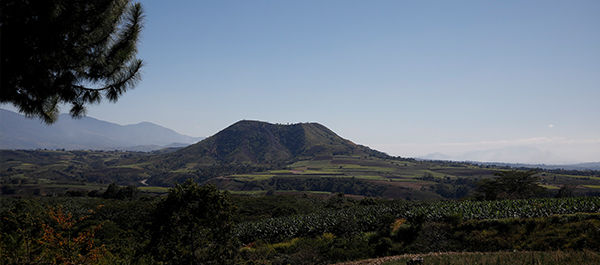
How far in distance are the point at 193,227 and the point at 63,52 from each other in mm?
6958

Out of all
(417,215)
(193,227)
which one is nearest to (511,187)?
(417,215)

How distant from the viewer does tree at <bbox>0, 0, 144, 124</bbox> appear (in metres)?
4.64

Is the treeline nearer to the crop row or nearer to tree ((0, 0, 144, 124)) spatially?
the crop row

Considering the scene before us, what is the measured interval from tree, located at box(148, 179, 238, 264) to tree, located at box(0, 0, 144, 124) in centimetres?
457

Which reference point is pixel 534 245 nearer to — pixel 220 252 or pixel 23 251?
pixel 220 252

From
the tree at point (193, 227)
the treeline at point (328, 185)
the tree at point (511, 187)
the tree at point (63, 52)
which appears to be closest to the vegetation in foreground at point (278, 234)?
the tree at point (193, 227)

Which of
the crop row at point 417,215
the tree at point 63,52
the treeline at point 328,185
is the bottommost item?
the treeline at point 328,185

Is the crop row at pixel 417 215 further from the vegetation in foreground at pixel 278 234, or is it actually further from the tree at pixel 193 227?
the tree at pixel 193 227

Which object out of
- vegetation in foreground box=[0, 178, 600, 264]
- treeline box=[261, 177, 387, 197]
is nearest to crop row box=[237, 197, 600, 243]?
vegetation in foreground box=[0, 178, 600, 264]

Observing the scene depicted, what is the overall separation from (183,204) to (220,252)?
2.22 metres

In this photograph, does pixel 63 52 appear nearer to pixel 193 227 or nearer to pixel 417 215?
pixel 193 227

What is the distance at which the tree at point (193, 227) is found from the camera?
990 cm

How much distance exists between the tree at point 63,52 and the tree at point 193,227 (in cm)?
457

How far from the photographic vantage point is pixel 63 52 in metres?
5.23
